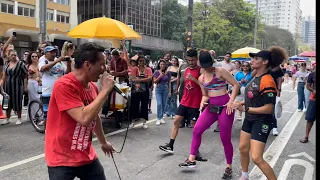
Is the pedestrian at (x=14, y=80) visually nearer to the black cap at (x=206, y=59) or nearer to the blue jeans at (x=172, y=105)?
the blue jeans at (x=172, y=105)

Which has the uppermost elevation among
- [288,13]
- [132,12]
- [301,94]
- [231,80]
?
[132,12]

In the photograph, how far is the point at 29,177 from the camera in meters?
4.34

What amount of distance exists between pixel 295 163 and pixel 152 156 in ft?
7.23

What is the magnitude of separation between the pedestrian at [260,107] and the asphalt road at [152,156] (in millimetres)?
873

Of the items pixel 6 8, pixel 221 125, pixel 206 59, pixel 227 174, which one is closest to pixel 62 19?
pixel 6 8

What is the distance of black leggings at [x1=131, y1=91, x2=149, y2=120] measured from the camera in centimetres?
768

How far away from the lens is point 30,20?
32.1 meters

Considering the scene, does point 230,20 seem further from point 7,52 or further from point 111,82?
point 111,82

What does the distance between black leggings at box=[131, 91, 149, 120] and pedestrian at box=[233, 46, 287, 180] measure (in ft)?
12.9

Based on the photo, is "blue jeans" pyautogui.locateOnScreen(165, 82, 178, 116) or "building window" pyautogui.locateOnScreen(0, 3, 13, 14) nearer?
"blue jeans" pyautogui.locateOnScreen(165, 82, 178, 116)

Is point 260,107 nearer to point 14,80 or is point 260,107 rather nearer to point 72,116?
point 72,116

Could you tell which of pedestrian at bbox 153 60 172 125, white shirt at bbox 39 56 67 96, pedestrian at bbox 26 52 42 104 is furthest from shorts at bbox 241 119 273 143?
pedestrian at bbox 26 52 42 104

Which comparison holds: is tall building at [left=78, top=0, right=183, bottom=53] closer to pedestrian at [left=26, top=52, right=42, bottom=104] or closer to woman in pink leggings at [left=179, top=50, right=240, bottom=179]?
pedestrian at [left=26, top=52, right=42, bottom=104]

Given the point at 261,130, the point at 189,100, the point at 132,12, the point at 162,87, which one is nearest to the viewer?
the point at 261,130
